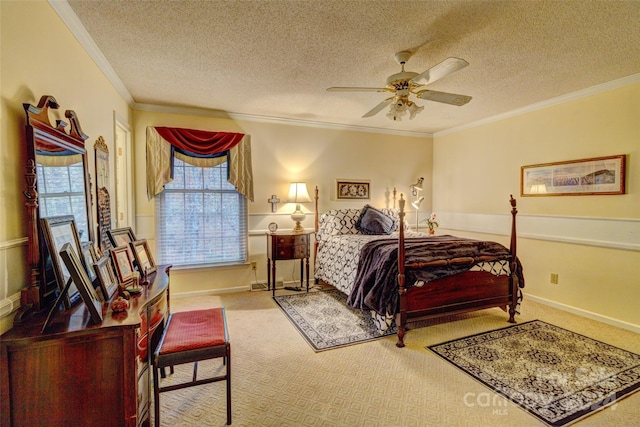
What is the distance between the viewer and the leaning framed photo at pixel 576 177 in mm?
3229

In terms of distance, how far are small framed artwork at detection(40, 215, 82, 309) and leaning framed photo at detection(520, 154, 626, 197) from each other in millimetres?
4648

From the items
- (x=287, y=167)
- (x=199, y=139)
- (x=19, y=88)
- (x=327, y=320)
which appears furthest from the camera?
(x=287, y=167)

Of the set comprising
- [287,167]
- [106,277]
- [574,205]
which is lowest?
[106,277]

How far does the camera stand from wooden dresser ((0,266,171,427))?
1.26 meters

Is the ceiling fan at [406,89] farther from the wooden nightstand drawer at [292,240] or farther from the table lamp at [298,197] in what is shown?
the wooden nightstand drawer at [292,240]

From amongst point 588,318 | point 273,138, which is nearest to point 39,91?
point 273,138

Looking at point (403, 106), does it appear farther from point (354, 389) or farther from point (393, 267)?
point (354, 389)

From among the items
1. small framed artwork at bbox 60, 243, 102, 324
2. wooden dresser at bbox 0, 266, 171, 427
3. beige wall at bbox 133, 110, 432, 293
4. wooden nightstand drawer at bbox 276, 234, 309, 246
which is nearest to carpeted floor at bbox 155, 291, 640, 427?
wooden dresser at bbox 0, 266, 171, 427

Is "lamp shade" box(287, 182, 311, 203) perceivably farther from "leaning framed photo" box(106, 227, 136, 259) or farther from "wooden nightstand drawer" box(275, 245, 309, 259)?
"leaning framed photo" box(106, 227, 136, 259)

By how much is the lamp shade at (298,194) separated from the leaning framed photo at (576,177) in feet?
9.71

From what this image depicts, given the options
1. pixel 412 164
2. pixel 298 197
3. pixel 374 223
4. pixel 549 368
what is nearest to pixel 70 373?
pixel 549 368

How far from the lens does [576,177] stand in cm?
356

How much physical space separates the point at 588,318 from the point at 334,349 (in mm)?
2952

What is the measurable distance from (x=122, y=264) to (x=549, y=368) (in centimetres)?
318
